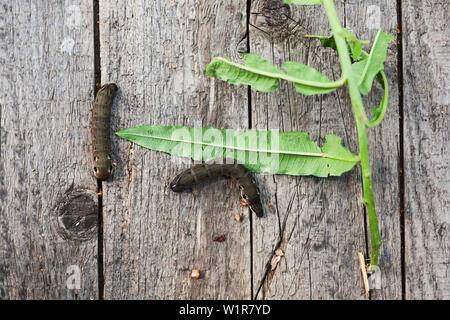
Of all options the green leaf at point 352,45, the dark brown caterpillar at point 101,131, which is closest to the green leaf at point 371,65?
the green leaf at point 352,45

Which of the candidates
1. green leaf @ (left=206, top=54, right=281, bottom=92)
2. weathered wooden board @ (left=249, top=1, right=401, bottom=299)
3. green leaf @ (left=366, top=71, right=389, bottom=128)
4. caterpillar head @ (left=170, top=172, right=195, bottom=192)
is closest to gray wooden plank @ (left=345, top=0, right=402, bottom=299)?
weathered wooden board @ (left=249, top=1, right=401, bottom=299)

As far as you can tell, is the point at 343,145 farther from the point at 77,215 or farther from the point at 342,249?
the point at 77,215

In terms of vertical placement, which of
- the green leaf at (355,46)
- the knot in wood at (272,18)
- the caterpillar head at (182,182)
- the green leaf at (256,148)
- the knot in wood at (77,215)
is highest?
the knot in wood at (272,18)

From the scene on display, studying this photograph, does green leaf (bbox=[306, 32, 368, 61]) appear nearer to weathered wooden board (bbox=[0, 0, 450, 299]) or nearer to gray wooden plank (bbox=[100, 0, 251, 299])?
weathered wooden board (bbox=[0, 0, 450, 299])

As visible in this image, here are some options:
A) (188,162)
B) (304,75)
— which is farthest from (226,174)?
(304,75)

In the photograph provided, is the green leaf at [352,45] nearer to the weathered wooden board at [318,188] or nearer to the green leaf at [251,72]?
the weathered wooden board at [318,188]

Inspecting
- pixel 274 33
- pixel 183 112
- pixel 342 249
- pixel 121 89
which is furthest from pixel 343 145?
pixel 121 89

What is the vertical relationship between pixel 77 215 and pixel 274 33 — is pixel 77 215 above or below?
below
